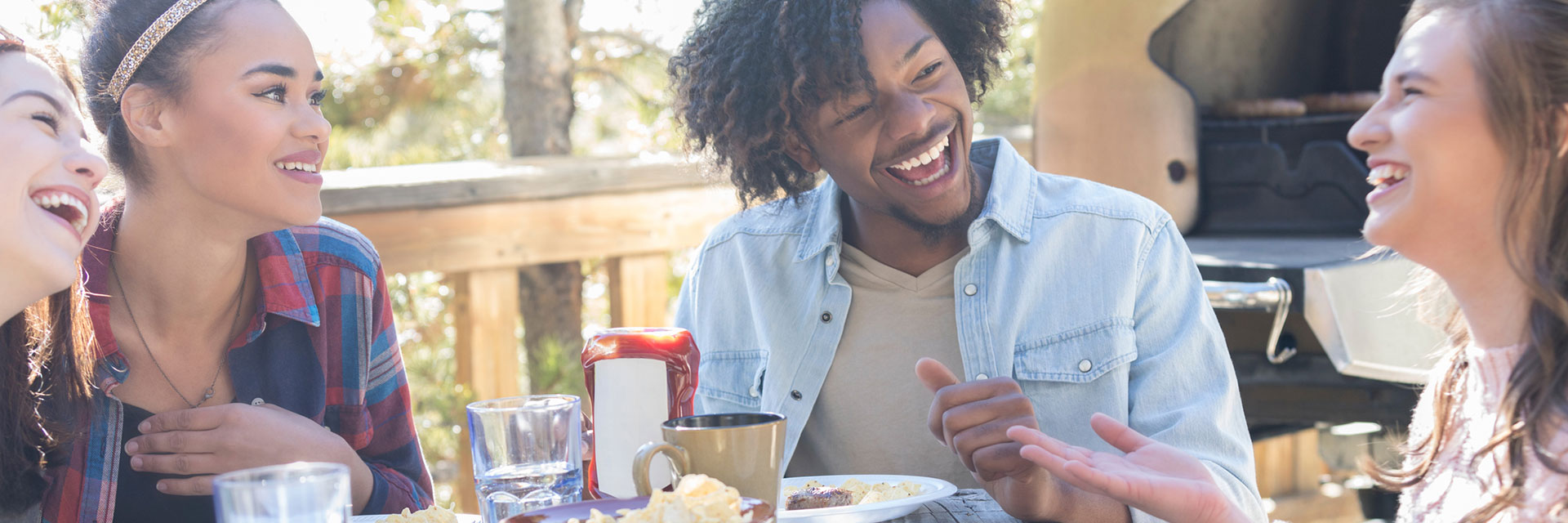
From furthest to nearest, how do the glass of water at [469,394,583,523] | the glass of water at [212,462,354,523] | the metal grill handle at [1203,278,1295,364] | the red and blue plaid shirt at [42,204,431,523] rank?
the metal grill handle at [1203,278,1295,364] → the red and blue plaid shirt at [42,204,431,523] → the glass of water at [469,394,583,523] → the glass of water at [212,462,354,523]

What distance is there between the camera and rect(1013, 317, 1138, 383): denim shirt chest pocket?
175 cm

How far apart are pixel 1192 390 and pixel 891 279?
1.62 feet

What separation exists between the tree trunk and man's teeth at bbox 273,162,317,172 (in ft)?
8.43

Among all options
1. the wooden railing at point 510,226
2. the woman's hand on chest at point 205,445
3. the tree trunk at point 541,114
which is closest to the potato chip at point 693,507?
the woman's hand on chest at point 205,445

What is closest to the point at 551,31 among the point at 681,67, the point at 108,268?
the point at 681,67

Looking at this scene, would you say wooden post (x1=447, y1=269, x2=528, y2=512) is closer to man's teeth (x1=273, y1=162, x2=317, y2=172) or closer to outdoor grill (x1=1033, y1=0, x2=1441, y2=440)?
man's teeth (x1=273, y1=162, x2=317, y2=172)

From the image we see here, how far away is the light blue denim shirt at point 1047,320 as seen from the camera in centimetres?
171

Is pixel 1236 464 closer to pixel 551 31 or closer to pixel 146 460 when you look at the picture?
pixel 146 460

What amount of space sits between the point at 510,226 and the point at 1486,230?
2374 mm

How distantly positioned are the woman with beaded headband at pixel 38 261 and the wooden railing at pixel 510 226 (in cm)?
124

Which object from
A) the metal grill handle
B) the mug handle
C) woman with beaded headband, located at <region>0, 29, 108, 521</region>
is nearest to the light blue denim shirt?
the mug handle

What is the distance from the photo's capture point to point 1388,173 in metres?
1.33

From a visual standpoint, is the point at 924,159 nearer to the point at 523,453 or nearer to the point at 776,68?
the point at 776,68

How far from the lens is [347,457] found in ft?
5.34
